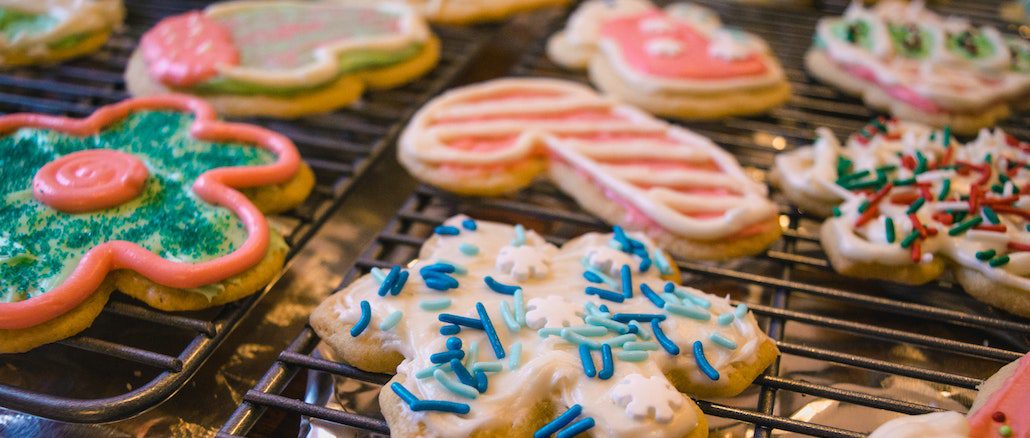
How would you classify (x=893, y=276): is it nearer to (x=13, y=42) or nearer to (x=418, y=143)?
(x=418, y=143)

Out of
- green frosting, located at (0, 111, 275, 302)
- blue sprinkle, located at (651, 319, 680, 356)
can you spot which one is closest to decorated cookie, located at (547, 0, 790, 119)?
blue sprinkle, located at (651, 319, 680, 356)

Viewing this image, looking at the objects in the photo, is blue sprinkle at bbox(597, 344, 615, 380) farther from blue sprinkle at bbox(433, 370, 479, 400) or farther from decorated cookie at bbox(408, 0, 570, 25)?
decorated cookie at bbox(408, 0, 570, 25)

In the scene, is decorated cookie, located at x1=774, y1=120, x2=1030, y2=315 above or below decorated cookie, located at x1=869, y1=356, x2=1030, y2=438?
above

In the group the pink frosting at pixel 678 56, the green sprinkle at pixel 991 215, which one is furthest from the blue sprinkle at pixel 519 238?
the green sprinkle at pixel 991 215

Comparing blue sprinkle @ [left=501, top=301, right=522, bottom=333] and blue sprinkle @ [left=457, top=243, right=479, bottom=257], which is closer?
blue sprinkle @ [left=501, top=301, right=522, bottom=333]

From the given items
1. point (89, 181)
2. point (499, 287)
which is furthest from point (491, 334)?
point (89, 181)

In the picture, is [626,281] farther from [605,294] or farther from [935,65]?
[935,65]

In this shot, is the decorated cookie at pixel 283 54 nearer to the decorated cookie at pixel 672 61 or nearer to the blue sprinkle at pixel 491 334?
the decorated cookie at pixel 672 61
